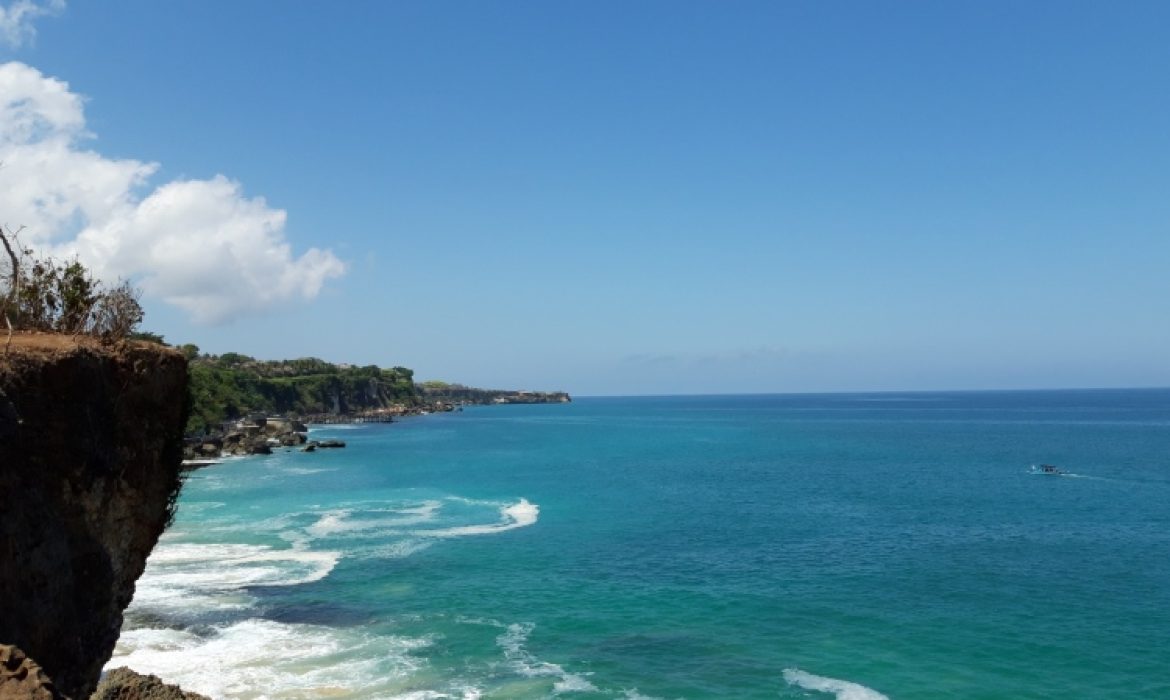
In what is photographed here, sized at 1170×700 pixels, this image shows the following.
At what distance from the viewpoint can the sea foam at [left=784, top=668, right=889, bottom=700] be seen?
78.6 ft

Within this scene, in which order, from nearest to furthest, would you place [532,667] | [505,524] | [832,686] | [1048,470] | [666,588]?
[832,686]
[532,667]
[666,588]
[505,524]
[1048,470]

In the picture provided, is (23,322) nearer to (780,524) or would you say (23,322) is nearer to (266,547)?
(266,547)

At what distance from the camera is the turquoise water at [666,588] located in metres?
25.5

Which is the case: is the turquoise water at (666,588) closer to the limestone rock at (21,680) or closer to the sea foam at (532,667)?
the sea foam at (532,667)

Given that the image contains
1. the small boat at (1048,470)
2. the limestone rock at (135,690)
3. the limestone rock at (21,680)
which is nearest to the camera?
the limestone rock at (21,680)

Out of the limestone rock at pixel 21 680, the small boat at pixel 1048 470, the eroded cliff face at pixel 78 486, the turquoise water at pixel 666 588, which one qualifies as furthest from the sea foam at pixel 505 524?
the small boat at pixel 1048 470

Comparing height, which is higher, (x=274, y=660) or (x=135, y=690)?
(x=135, y=690)

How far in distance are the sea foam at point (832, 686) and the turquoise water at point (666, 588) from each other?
0.09 m

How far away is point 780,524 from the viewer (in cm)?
5194

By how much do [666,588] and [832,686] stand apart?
1219 cm

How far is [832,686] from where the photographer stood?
2467 cm

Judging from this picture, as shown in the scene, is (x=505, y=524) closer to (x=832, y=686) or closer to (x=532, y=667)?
(x=532, y=667)

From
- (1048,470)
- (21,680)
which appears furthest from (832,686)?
(1048,470)

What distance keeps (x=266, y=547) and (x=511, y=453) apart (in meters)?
63.6
